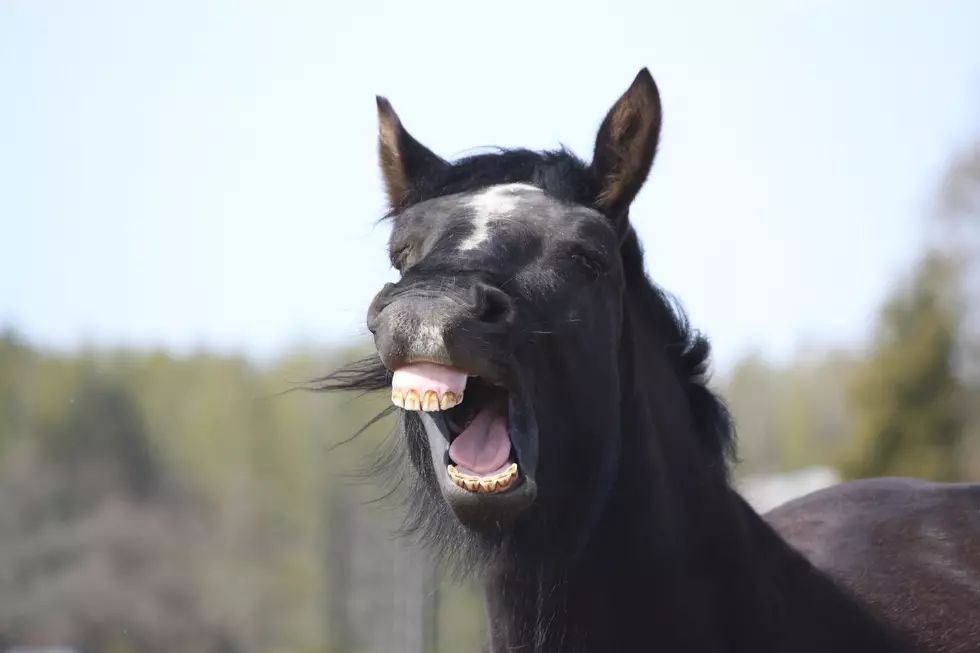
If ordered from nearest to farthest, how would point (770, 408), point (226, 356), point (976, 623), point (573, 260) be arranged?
Result: point (573, 260) → point (976, 623) → point (226, 356) → point (770, 408)

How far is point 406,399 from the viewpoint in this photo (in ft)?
10.3

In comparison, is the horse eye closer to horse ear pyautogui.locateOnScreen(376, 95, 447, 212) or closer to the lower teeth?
horse ear pyautogui.locateOnScreen(376, 95, 447, 212)

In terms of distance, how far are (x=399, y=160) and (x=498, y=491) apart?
164cm

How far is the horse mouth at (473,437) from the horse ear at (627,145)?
0.95m

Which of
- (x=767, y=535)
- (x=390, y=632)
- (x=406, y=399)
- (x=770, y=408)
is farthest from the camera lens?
(x=770, y=408)

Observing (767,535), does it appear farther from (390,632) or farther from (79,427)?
(390,632)

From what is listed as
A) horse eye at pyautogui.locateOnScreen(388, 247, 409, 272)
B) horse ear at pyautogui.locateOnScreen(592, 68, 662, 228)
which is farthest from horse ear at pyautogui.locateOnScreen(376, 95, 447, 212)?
horse ear at pyautogui.locateOnScreen(592, 68, 662, 228)

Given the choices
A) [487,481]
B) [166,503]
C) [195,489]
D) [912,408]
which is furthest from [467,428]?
[195,489]

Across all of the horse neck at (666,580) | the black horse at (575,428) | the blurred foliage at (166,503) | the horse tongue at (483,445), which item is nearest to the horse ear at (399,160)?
the black horse at (575,428)

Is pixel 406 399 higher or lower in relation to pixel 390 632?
higher

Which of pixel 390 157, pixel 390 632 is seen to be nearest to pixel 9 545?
pixel 390 632

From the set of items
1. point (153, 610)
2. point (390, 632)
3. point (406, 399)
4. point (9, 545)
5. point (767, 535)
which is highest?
point (406, 399)

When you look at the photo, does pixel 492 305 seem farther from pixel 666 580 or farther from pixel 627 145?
pixel 666 580

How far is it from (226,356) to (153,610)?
8.95 meters
